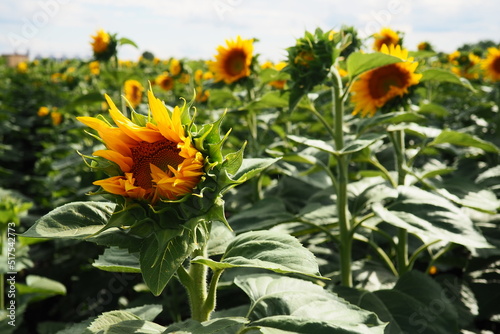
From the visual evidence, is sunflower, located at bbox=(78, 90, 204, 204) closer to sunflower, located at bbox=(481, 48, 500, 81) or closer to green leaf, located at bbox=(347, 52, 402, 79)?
green leaf, located at bbox=(347, 52, 402, 79)

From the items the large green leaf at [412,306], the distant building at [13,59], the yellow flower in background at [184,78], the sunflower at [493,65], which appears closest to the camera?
the large green leaf at [412,306]

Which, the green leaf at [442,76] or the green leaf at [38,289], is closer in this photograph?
the green leaf at [442,76]

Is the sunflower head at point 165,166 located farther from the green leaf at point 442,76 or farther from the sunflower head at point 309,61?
the green leaf at point 442,76

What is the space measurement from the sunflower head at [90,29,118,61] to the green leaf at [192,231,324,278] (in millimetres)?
2868

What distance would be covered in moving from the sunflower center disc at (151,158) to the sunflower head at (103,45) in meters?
2.82

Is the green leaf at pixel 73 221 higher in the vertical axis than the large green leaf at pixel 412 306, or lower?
higher

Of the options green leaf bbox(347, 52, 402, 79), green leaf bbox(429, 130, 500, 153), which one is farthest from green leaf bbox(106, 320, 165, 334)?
green leaf bbox(429, 130, 500, 153)

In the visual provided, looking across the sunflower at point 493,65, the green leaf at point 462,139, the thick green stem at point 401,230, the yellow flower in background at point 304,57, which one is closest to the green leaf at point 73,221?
the yellow flower in background at point 304,57

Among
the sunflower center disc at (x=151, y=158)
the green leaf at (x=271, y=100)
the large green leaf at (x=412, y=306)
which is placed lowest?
the large green leaf at (x=412, y=306)

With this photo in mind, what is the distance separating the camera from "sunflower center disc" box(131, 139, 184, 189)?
896mm

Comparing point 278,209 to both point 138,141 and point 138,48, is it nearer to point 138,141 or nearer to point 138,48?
point 138,141

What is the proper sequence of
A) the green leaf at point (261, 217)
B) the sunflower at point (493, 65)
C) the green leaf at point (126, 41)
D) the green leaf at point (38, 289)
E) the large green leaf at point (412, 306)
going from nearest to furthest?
the large green leaf at point (412, 306) → the green leaf at point (261, 217) → the green leaf at point (38, 289) → the green leaf at point (126, 41) → the sunflower at point (493, 65)

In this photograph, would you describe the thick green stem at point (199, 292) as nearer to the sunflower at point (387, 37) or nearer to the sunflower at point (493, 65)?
the sunflower at point (387, 37)

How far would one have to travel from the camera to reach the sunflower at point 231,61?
2938 mm
